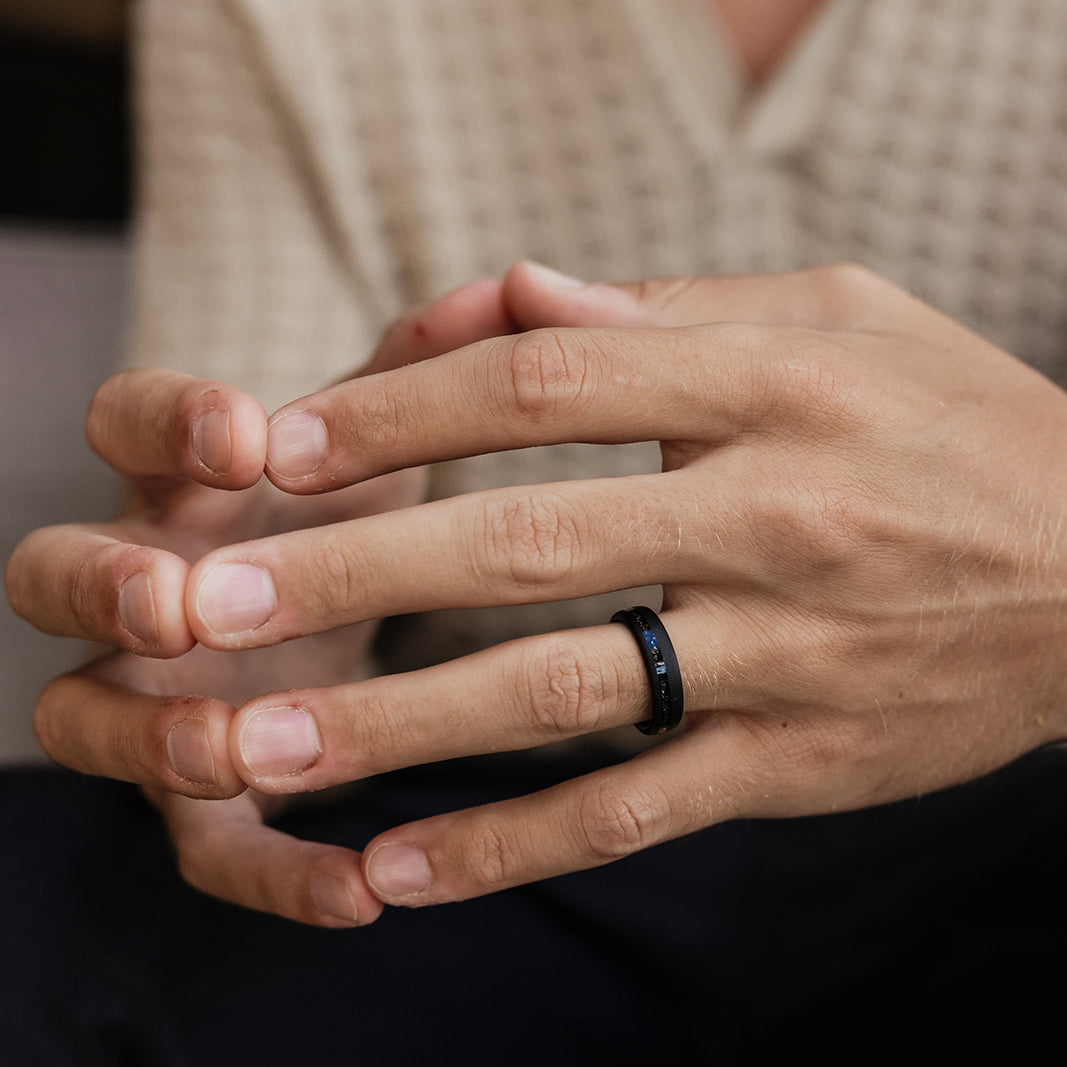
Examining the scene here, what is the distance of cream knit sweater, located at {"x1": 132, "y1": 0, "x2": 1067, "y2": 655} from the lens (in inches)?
30.4

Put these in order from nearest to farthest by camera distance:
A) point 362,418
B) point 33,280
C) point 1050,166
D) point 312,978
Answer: point 362,418
point 312,978
point 1050,166
point 33,280

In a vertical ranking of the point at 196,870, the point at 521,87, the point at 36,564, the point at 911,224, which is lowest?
the point at 196,870

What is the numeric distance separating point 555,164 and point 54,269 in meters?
0.75

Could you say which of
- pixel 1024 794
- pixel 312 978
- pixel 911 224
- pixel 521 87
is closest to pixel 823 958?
Result: pixel 1024 794

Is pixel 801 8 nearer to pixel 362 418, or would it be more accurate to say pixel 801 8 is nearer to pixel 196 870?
pixel 362 418

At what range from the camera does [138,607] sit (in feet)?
1.30

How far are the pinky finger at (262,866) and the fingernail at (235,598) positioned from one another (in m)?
0.14

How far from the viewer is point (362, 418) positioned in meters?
0.42

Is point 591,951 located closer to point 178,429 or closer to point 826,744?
point 826,744

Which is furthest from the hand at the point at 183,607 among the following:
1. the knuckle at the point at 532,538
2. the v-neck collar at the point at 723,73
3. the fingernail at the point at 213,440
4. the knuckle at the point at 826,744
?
the v-neck collar at the point at 723,73

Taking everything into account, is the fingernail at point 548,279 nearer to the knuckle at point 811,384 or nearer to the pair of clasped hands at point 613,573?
the pair of clasped hands at point 613,573

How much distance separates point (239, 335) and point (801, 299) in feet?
1.69

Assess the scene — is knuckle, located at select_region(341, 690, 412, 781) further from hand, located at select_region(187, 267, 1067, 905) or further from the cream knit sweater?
the cream knit sweater

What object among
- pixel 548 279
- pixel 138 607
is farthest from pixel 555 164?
pixel 138 607
